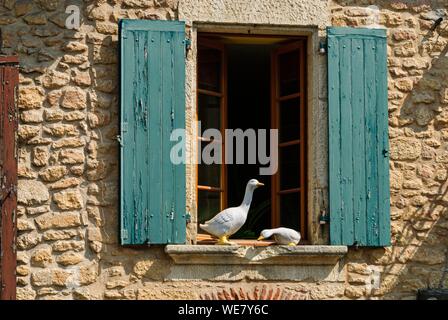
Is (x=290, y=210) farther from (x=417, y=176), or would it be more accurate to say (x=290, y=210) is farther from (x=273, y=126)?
(x=417, y=176)

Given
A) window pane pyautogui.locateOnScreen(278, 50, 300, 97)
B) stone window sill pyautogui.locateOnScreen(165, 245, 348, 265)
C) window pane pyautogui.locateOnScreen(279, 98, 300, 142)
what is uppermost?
window pane pyautogui.locateOnScreen(278, 50, 300, 97)

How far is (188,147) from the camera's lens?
942 centimetres

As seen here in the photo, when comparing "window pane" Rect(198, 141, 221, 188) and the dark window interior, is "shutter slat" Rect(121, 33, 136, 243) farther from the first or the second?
the dark window interior

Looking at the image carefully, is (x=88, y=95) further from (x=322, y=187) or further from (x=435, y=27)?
(x=435, y=27)

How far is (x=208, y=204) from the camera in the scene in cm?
977

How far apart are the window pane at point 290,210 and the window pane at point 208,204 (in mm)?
504

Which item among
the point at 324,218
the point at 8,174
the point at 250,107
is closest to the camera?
the point at 8,174

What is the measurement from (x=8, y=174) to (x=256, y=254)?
6.22ft

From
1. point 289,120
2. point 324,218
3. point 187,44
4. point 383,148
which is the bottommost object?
point 324,218

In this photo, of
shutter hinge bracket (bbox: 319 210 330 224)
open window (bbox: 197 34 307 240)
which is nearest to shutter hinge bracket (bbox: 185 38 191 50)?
open window (bbox: 197 34 307 240)

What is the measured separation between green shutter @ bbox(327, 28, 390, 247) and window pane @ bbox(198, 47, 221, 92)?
0.90m

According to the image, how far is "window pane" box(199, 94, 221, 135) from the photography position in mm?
9828

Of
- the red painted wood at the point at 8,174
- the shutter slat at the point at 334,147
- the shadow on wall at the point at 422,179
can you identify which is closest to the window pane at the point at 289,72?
the shutter slat at the point at 334,147

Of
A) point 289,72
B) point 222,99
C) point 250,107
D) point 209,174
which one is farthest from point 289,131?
point 250,107
